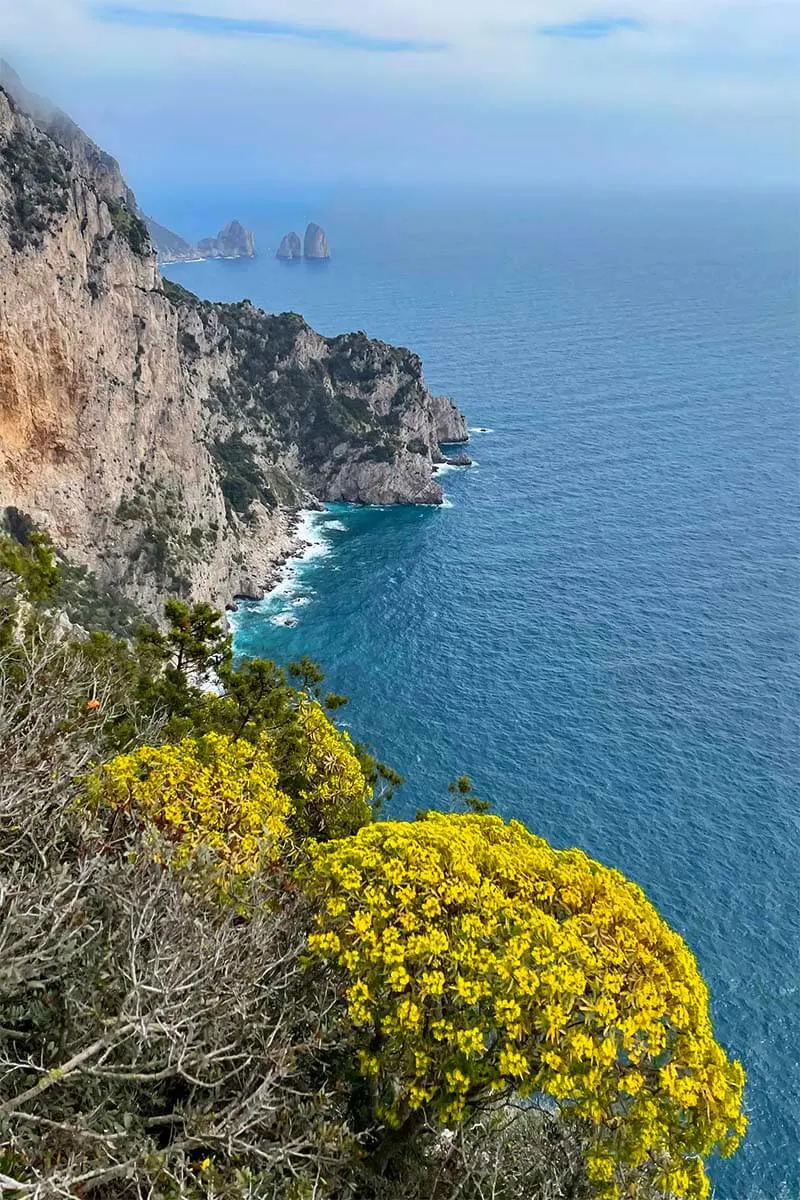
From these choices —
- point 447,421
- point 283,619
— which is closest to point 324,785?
point 283,619

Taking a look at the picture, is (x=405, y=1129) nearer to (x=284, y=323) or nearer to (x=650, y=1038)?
(x=650, y=1038)

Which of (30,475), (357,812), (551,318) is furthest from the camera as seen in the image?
(551,318)

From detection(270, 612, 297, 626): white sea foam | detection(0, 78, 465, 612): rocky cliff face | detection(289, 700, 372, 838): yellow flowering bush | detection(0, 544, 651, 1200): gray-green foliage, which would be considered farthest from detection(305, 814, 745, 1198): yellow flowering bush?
detection(270, 612, 297, 626): white sea foam

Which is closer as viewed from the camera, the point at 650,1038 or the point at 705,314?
the point at 650,1038

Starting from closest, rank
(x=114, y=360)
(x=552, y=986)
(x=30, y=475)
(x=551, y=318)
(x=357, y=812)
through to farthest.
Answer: (x=552, y=986), (x=357, y=812), (x=30, y=475), (x=114, y=360), (x=551, y=318)

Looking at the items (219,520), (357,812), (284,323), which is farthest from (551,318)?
(357,812)

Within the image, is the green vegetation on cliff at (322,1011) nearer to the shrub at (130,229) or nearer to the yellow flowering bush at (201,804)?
the yellow flowering bush at (201,804)
